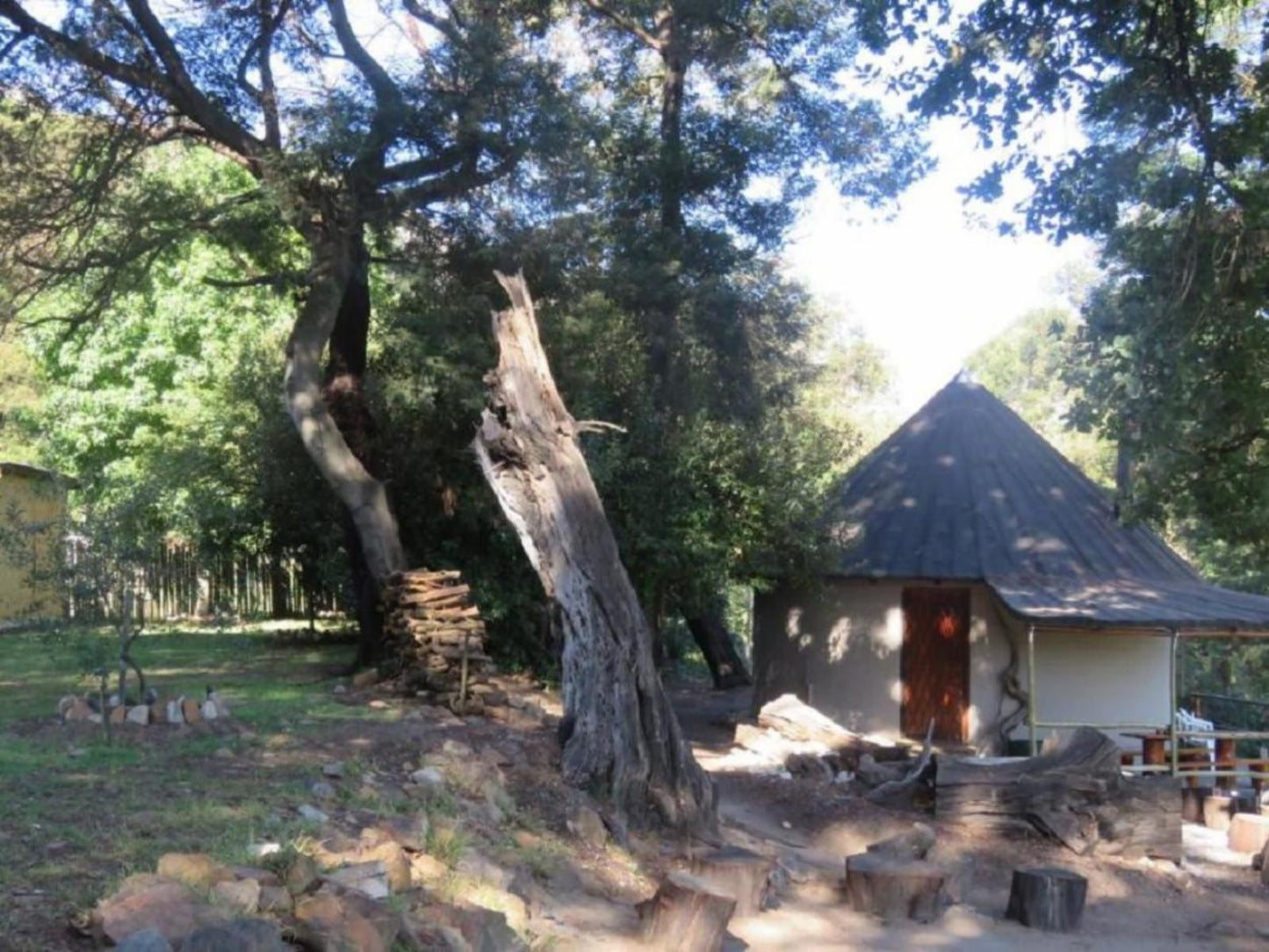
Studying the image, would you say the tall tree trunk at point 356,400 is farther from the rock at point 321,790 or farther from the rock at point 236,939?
the rock at point 236,939

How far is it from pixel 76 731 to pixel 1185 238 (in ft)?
34.2

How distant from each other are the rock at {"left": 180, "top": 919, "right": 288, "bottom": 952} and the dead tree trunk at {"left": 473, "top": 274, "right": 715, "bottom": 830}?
614cm

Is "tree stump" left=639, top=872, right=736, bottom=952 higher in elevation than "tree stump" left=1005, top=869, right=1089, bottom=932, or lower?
higher

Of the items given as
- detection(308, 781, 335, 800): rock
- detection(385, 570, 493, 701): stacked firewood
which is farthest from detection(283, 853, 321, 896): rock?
detection(385, 570, 493, 701): stacked firewood

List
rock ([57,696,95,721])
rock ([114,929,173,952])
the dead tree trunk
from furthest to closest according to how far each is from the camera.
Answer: the dead tree trunk < rock ([57,696,95,721]) < rock ([114,929,173,952])

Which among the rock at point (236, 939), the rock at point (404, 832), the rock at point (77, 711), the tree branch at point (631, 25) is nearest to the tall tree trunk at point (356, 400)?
the rock at point (77, 711)

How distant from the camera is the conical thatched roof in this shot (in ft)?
59.2

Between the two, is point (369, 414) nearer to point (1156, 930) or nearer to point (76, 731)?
point (76, 731)

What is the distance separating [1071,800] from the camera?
13.4 metres

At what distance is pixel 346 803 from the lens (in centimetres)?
882

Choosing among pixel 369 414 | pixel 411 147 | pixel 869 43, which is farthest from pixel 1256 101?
pixel 369 414

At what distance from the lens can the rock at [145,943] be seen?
16.3 feet

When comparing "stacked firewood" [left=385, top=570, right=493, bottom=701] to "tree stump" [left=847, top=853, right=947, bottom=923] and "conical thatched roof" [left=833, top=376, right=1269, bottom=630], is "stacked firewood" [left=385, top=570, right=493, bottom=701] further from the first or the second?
"conical thatched roof" [left=833, top=376, right=1269, bottom=630]

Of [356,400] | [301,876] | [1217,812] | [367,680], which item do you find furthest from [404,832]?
[1217,812]
